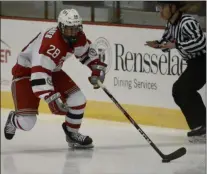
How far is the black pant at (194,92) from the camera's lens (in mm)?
3792

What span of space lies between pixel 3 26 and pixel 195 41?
4.04ft

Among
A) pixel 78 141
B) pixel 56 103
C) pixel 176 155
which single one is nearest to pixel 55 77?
pixel 56 103

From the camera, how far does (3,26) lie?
4.43 metres

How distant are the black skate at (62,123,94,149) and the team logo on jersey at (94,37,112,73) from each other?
0.69 meters

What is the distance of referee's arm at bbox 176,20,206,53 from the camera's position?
370cm

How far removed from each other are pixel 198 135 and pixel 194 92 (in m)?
0.23

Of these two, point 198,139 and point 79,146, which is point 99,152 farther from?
point 198,139

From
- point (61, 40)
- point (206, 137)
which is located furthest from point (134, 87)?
point (61, 40)

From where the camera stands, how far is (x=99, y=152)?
3.43 m

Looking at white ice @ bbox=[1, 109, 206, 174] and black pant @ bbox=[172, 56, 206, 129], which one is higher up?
black pant @ bbox=[172, 56, 206, 129]

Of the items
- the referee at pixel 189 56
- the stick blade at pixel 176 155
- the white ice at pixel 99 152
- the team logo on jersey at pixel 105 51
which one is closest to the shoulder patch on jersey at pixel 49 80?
the white ice at pixel 99 152

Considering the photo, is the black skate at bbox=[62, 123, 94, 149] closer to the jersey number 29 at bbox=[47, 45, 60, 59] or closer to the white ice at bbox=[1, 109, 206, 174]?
the white ice at bbox=[1, 109, 206, 174]

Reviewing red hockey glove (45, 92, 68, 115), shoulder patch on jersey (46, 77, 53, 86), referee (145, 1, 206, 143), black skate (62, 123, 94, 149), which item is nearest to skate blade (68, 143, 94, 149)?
black skate (62, 123, 94, 149)

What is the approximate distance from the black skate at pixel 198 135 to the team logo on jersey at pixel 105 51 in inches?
26.2
